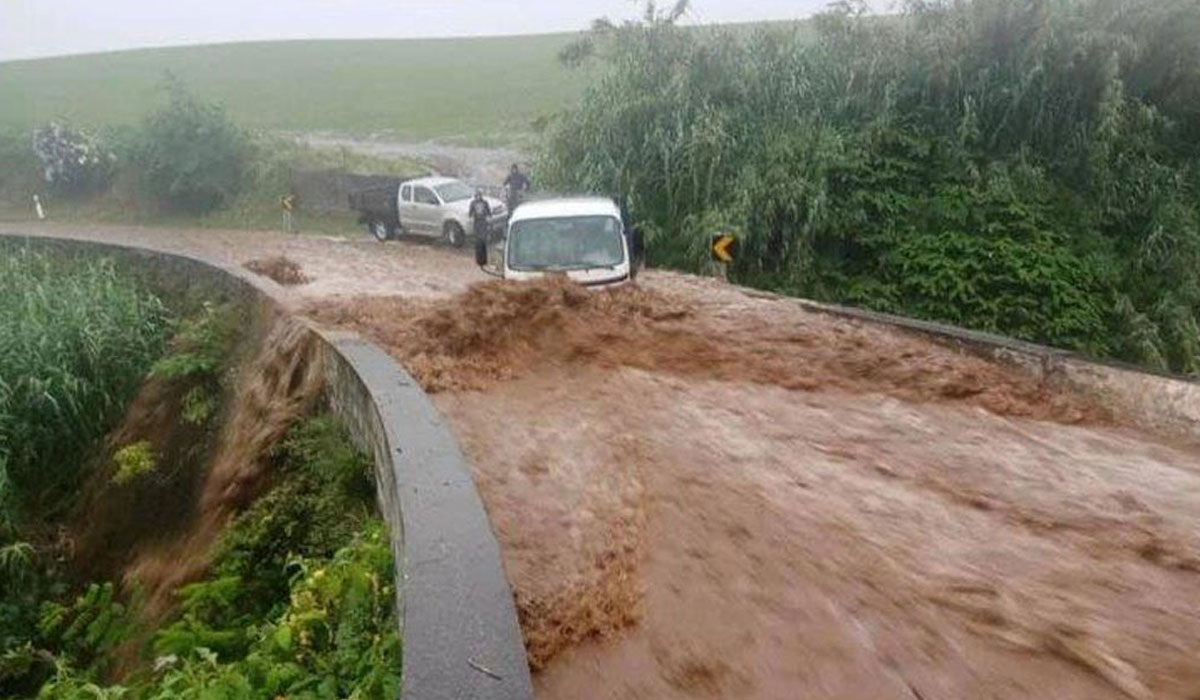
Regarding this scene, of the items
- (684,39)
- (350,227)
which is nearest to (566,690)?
(684,39)

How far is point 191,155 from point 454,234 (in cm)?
1194

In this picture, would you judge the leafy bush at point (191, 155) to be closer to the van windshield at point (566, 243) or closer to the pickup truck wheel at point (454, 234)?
the pickup truck wheel at point (454, 234)

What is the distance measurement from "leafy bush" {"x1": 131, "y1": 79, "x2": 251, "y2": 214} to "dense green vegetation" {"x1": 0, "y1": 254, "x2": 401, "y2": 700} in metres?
13.0

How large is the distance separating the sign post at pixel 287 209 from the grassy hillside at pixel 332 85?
10321mm

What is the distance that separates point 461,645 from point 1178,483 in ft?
17.1

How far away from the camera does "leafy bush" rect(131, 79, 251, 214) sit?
27.2m

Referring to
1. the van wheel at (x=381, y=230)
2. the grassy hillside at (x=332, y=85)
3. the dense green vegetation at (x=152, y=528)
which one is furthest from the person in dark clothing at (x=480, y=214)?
the grassy hillside at (x=332, y=85)

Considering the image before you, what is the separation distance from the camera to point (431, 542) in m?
3.84

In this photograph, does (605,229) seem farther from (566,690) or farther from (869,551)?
(566,690)

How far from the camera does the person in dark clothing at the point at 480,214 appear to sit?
18312 millimetres

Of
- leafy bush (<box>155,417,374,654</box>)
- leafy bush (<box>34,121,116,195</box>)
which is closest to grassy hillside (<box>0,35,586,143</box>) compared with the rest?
leafy bush (<box>34,121,116,195</box>)

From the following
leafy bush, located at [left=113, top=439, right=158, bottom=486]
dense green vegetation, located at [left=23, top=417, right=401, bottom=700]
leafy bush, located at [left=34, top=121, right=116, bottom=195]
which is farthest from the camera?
leafy bush, located at [left=34, top=121, right=116, bottom=195]

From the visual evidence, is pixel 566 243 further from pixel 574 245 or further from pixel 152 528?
pixel 152 528

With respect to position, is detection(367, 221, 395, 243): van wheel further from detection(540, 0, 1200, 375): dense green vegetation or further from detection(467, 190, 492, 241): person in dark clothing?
detection(540, 0, 1200, 375): dense green vegetation
